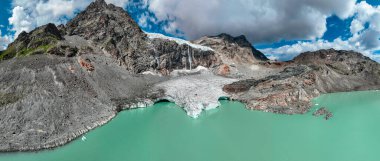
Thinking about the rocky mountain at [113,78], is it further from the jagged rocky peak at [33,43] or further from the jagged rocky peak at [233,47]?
the jagged rocky peak at [233,47]

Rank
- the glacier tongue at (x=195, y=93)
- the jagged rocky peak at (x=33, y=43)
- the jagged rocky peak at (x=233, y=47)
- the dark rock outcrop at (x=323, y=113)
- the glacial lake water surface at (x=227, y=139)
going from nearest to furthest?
the glacial lake water surface at (x=227, y=139)
the dark rock outcrop at (x=323, y=113)
the glacier tongue at (x=195, y=93)
the jagged rocky peak at (x=33, y=43)
the jagged rocky peak at (x=233, y=47)

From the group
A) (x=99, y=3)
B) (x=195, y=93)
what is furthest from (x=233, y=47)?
(x=195, y=93)

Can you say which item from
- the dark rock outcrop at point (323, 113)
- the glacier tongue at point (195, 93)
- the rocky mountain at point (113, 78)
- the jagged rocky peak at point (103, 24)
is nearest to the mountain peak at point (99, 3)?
the jagged rocky peak at point (103, 24)

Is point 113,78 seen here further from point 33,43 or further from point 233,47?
point 233,47

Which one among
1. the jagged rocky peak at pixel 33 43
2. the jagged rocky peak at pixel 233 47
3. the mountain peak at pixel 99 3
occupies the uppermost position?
the mountain peak at pixel 99 3

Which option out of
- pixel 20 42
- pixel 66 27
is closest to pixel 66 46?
pixel 20 42

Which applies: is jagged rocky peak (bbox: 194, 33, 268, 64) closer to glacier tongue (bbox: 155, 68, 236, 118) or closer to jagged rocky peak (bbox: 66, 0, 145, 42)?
glacier tongue (bbox: 155, 68, 236, 118)

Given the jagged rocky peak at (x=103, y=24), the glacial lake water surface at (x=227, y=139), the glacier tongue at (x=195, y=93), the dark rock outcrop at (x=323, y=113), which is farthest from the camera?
the jagged rocky peak at (x=103, y=24)
